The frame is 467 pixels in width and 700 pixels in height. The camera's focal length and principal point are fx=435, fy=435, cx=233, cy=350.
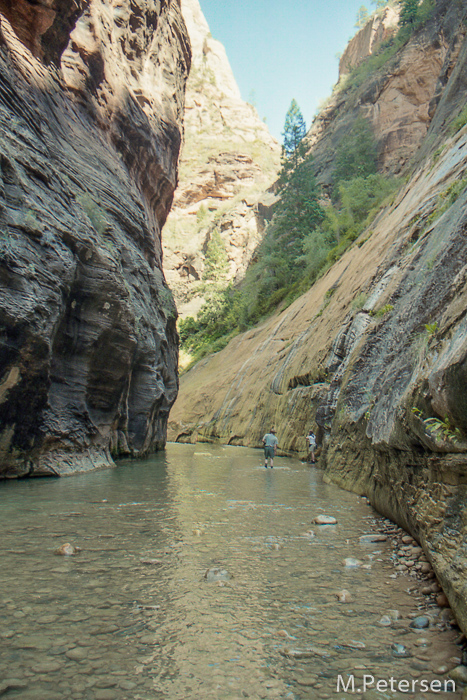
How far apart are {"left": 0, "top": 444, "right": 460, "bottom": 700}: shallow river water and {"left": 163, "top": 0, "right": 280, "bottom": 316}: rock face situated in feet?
171

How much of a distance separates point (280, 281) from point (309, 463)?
2431 centimetres

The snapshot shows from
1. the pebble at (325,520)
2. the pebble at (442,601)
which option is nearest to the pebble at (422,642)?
the pebble at (442,601)

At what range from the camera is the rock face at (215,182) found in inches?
2418

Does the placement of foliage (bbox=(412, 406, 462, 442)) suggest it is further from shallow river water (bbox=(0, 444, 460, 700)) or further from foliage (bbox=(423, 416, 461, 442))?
shallow river water (bbox=(0, 444, 460, 700))

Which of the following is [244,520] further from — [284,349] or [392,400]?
[284,349]

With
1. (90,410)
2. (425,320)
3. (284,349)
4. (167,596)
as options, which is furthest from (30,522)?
(284,349)

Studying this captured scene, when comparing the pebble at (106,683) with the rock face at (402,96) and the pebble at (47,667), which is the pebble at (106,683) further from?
the rock face at (402,96)

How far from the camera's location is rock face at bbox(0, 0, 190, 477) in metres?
10.1

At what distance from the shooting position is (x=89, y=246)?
12688mm

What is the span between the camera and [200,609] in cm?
356

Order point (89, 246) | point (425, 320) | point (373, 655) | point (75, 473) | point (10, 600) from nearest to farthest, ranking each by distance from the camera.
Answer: point (373, 655) → point (10, 600) → point (425, 320) → point (75, 473) → point (89, 246)

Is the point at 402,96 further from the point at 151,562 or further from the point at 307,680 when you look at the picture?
the point at 307,680

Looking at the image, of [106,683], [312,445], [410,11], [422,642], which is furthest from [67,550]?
[410,11]

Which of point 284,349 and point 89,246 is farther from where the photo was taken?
point 284,349
